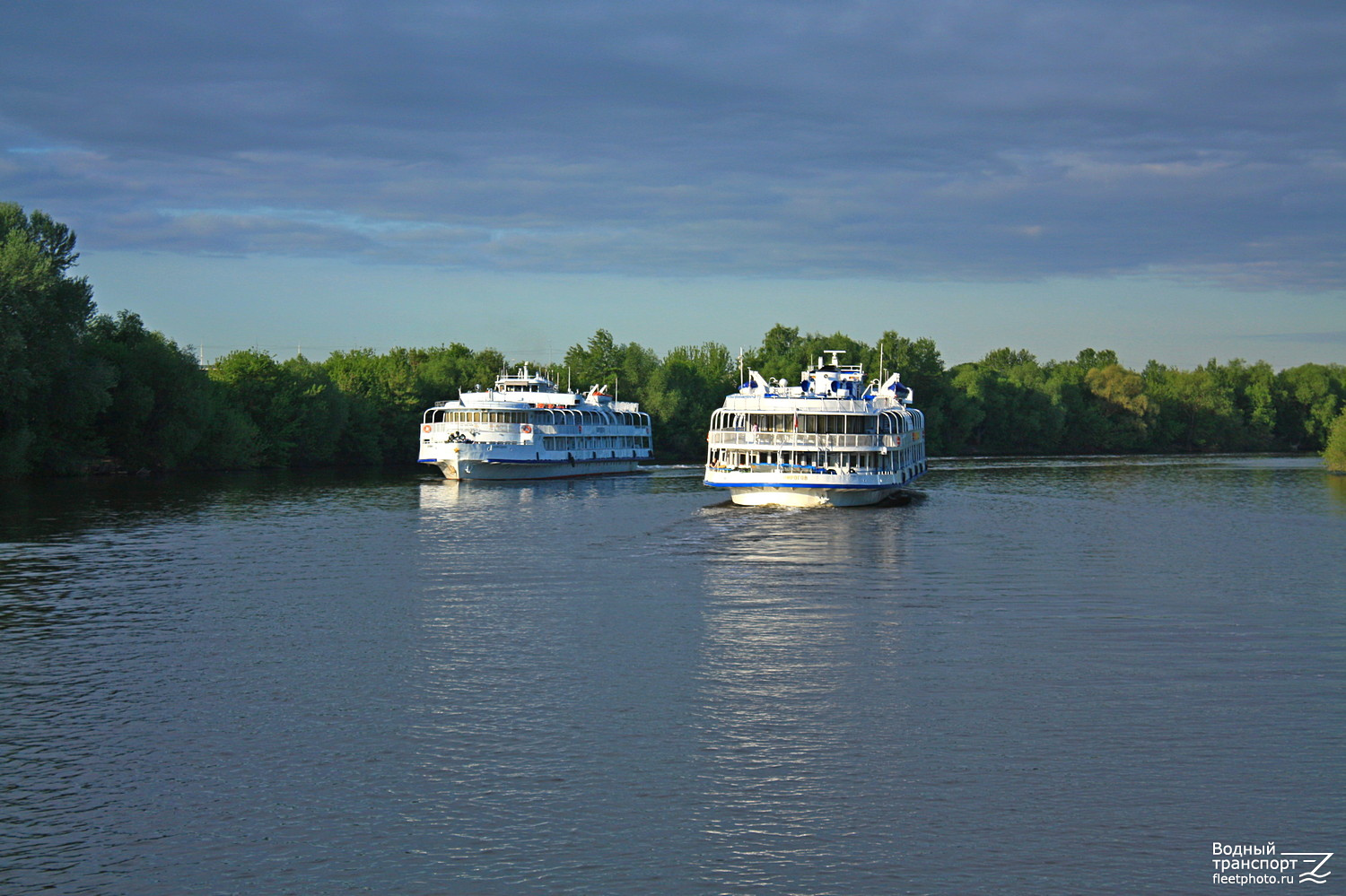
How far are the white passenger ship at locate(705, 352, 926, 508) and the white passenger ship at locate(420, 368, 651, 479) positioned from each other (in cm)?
3043

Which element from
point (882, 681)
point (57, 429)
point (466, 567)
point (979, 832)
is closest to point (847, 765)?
point (979, 832)

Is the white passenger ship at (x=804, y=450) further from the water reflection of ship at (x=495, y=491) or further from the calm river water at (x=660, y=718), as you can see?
the calm river water at (x=660, y=718)

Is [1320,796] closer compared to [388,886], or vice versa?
[388,886]

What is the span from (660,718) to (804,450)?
50.6 metres

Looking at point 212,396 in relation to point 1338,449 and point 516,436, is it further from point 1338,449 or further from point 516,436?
point 1338,449

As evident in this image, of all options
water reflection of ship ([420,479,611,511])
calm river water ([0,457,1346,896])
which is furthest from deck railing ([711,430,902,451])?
calm river water ([0,457,1346,896])

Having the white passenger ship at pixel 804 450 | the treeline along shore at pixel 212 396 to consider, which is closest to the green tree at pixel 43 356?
the treeline along shore at pixel 212 396

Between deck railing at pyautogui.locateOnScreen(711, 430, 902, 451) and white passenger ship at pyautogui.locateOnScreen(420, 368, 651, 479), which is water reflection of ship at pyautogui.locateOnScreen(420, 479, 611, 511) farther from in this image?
deck railing at pyautogui.locateOnScreen(711, 430, 902, 451)

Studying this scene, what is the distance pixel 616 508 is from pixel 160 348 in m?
53.5

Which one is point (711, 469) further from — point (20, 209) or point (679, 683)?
point (20, 209)

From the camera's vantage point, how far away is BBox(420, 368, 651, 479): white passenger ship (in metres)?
104

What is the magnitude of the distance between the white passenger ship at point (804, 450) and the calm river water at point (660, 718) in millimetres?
19186

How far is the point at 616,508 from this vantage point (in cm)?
8144

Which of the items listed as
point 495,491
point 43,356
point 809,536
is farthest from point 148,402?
point 809,536
